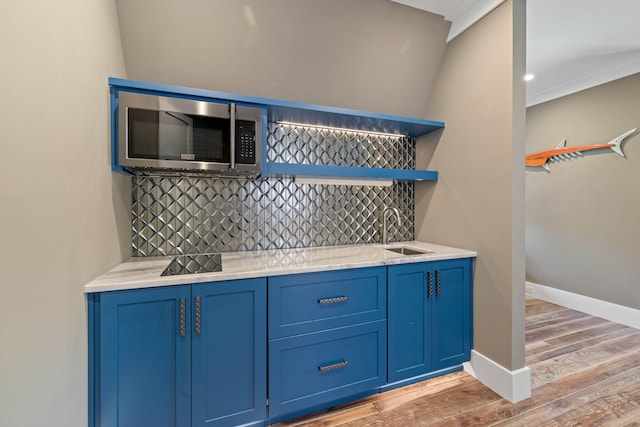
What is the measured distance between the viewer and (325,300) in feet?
5.17

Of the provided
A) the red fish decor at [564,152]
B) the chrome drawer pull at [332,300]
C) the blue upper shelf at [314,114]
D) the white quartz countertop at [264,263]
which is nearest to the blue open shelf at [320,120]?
the blue upper shelf at [314,114]

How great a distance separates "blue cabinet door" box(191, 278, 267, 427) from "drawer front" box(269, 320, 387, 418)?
9cm

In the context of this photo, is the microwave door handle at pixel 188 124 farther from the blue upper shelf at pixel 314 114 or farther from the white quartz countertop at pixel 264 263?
the white quartz countertop at pixel 264 263

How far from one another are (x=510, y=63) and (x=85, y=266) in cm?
263

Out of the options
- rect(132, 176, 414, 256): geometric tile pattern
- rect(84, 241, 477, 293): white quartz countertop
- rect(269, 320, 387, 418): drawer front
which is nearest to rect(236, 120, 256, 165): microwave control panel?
rect(132, 176, 414, 256): geometric tile pattern

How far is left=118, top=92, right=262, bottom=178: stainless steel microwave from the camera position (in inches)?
56.0

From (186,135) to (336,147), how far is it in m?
1.25

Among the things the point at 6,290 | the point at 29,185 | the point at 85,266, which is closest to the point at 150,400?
the point at 85,266

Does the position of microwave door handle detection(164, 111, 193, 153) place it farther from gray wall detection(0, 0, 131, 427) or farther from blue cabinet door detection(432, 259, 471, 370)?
blue cabinet door detection(432, 259, 471, 370)

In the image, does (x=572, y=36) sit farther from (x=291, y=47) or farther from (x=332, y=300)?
(x=332, y=300)

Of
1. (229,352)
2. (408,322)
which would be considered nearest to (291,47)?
(229,352)

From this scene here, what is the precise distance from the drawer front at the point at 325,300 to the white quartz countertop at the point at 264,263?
50mm

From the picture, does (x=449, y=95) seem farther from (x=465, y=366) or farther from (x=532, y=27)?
(x=465, y=366)

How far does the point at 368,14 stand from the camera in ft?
6.17
